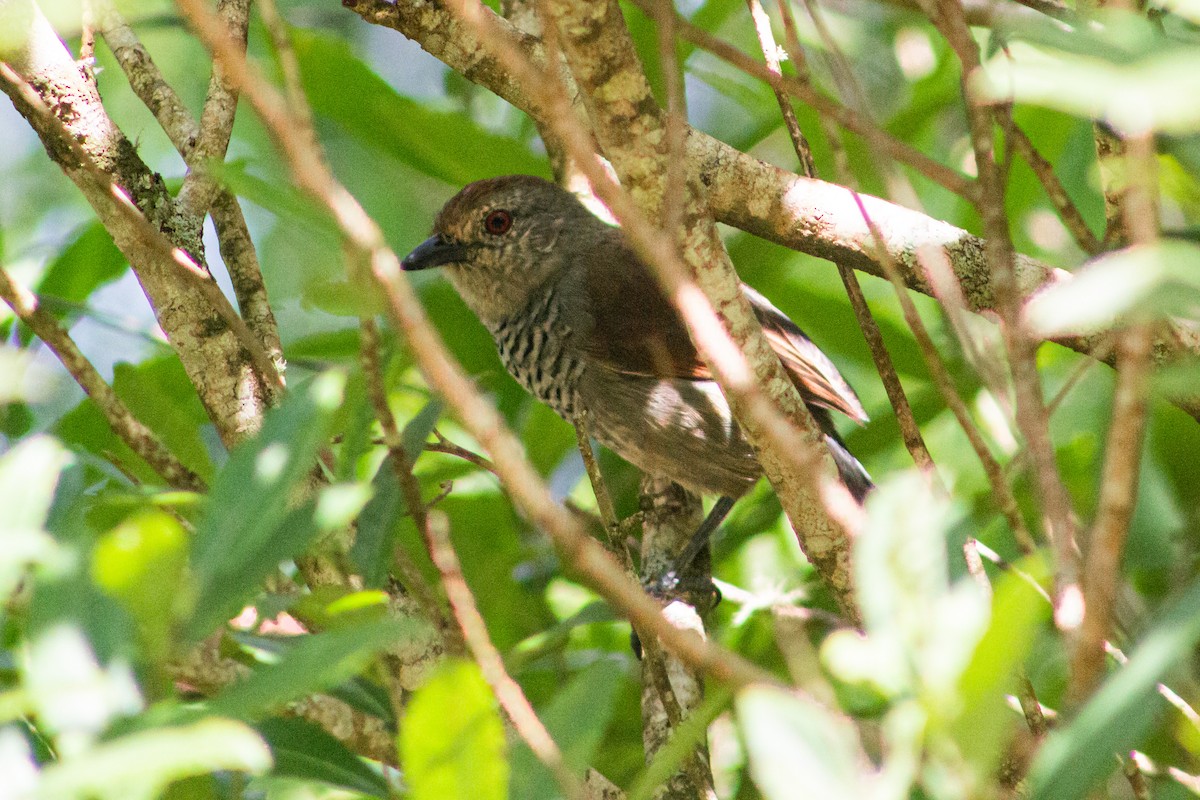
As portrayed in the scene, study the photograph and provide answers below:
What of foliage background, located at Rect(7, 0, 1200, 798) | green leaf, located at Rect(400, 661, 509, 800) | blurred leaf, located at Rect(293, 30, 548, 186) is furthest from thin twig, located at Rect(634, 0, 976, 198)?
blurred leaf, located at Rect(293, 30, 548, 186)

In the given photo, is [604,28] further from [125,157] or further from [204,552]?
[125,157]

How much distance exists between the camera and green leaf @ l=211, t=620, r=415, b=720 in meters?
1.05

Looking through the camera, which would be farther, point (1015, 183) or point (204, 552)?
point (1015, 183)

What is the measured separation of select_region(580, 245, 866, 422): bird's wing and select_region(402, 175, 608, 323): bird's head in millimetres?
393

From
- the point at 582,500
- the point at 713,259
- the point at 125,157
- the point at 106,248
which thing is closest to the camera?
the point at 713,259

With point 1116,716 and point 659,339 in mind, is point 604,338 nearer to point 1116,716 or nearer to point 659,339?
point 659,339

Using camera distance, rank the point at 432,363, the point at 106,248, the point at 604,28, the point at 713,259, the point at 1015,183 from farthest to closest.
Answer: the point at 1015,183
the point at 106,248
the point at 713,259
the point at 604,28
the point at 432,363

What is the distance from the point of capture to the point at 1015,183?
134 inches

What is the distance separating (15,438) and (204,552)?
5.70 ft

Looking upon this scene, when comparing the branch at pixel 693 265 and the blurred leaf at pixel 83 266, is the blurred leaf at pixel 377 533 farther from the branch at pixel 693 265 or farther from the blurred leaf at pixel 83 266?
the blurred leaf at pixel 83 266

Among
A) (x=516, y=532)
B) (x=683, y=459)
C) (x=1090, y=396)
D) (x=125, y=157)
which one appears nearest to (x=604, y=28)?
(x=125, y=157)

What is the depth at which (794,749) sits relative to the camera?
3.01 feet

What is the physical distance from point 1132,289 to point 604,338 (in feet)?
11.3

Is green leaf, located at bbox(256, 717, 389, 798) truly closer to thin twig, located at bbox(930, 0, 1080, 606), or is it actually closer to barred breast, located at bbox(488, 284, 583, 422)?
thin twig, located at bbox(930, 0, 1080, 606)
